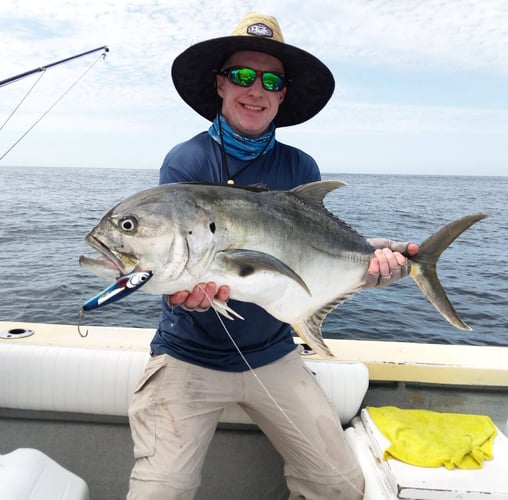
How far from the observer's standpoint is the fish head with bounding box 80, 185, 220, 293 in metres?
2.20

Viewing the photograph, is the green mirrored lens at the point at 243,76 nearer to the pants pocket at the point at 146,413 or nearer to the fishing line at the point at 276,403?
the fishing line at the point at 276,403

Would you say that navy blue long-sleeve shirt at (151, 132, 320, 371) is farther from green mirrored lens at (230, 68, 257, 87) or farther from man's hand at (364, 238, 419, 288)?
man's hand at (364, 238, 419, 288)

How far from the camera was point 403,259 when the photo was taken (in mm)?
3082

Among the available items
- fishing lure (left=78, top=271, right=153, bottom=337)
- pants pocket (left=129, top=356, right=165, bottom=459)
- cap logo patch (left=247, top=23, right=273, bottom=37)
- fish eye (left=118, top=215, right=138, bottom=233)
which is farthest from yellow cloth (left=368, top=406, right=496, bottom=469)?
cap logo patch (left=247, top=23, right=273, bottom=37)

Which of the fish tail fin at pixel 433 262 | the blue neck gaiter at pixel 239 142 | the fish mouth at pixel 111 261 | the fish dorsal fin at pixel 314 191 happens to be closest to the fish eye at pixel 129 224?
the fish mouth at pixel 111 261

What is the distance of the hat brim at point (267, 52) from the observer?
10.4ft

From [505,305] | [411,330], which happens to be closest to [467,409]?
[411,330]

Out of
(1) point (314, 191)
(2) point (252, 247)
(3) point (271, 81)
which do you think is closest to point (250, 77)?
(3) point (271, 81)

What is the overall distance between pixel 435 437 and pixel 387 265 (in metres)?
1.14

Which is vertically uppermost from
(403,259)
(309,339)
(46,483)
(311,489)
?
(403,259)

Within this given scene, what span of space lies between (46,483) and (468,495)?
87.3 inches

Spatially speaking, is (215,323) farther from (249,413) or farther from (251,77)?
(251,77)

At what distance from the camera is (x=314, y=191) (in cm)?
282

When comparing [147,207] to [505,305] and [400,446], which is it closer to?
[400,446]
